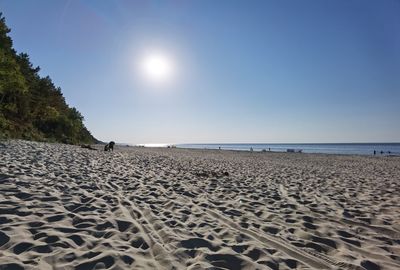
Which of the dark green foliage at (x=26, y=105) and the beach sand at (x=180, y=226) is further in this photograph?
the dark green foliage at (x=26, y=105)

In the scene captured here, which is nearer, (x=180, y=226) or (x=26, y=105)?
(x=180, y=226)

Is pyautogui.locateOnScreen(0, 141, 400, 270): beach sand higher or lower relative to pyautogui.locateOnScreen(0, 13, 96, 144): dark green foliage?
lower

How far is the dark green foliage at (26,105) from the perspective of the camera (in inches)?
832

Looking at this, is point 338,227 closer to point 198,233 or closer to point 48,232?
point 198,233

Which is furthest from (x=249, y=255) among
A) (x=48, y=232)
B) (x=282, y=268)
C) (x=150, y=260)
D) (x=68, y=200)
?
(x=68, y=200)

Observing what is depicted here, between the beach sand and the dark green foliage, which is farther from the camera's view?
the dark green foliage

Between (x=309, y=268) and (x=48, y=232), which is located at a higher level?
(x=48, y=232)

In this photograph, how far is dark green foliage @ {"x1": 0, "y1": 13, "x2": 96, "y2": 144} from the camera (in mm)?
21141

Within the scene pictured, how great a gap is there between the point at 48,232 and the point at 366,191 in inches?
425

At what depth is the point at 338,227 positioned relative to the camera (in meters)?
6.17

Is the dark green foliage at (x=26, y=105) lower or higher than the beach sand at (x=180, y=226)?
higher

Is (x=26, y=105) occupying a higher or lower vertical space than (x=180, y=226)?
higher

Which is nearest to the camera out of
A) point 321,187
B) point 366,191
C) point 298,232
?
point 298,232

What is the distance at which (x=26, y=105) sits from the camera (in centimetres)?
3089
